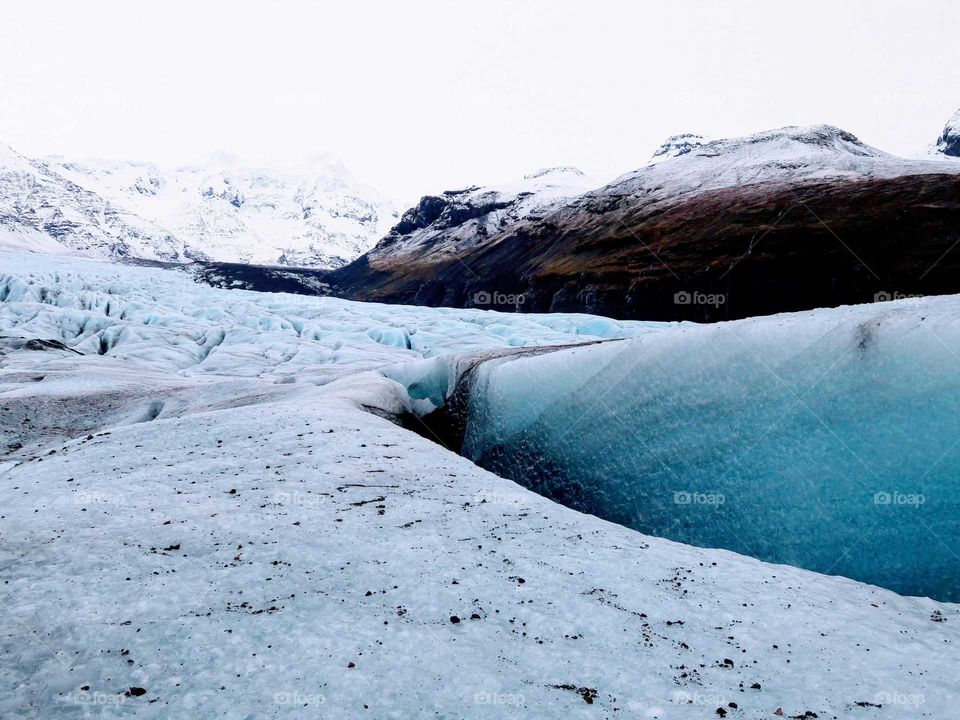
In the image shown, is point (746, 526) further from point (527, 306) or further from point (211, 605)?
point (527, 306)

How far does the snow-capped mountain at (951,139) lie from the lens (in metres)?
142

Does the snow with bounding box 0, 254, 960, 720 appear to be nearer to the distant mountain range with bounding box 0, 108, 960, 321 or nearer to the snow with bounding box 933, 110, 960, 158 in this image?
the distant mountain range with bounding box 0, 108, 960, 321

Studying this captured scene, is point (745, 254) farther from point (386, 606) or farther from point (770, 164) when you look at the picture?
point (386, 606)

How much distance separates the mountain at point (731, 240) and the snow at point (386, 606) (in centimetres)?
2964

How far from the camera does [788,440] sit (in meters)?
5.46

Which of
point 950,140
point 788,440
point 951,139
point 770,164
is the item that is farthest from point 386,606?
point 950,140

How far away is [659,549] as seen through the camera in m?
4.41

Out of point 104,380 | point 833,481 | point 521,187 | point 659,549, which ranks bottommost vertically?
point 104,380

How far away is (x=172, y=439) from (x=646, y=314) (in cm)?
4928

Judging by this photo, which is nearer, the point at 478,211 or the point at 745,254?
A: the point at 745,254

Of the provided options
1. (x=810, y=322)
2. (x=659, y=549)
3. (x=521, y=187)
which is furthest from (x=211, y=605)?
(x=521, y=187)

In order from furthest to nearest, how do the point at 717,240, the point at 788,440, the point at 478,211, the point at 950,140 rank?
the point at 950,140 < the point at 478,211 < the point at 717,240 < the point at 788,440

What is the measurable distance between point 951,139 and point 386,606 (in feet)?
625

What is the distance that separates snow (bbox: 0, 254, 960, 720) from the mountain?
97.2 ft
